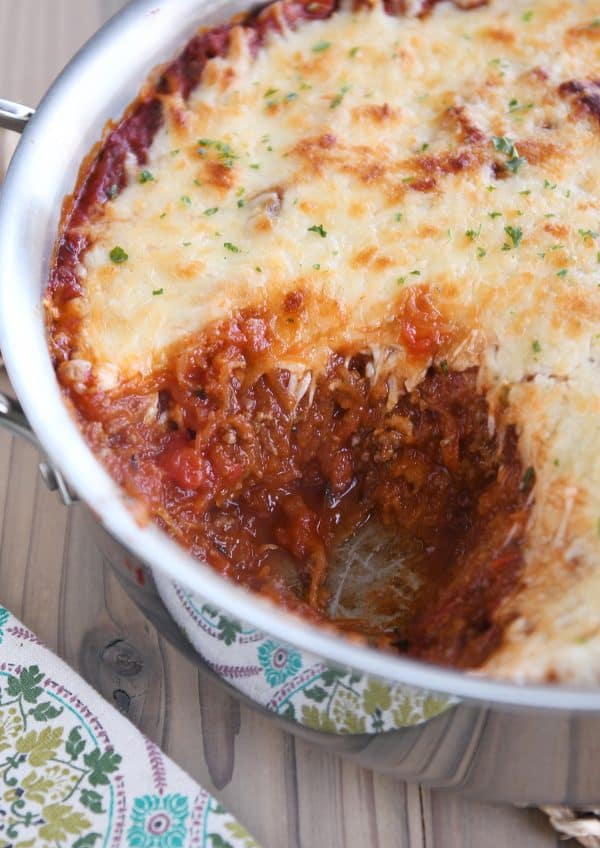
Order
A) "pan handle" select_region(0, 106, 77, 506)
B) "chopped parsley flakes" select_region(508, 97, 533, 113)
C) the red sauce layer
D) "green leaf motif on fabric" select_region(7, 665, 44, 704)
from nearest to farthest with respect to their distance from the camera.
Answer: "pan handle" select_region(0, 106, 77, 506)
the red sauce layer
"green leaf motif on fabric" select_region(7, 665, 44, 704)
"chopped parsley flakes" select_region(508, 97, 533, 113)

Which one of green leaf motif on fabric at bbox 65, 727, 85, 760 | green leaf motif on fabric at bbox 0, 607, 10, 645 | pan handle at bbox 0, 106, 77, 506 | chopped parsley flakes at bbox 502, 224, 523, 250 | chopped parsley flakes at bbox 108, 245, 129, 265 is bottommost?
green leaf motif on fabric at bbox 65, 727, 85, 760

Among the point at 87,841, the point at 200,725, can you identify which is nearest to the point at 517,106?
the point at 200,725

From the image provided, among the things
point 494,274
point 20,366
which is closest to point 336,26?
point 494,274

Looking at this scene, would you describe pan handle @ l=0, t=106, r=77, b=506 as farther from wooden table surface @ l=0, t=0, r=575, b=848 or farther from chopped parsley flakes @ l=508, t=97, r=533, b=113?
chopped parsley flakes @ l=508, t=97, r=533, b=113

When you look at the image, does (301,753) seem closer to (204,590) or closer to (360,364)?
(204,590)

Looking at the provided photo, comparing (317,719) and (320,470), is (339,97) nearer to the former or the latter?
(320,470)

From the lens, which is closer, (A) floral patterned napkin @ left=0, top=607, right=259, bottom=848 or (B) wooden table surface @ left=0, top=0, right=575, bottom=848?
(A) floral patterned napkin @ left=0, top=607, right=259, bottom=848

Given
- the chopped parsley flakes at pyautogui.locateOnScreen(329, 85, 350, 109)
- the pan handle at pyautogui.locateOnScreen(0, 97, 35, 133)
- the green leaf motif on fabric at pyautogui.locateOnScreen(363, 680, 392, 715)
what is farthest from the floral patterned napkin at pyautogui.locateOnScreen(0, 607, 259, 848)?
the chopped parsley flakes at pyautogui.locateOnScreen(329, 85, 350, 109)
